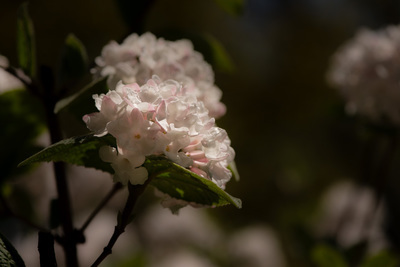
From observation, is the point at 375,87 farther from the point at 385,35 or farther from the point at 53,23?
the point at 53,23

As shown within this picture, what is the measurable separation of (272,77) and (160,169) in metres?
2.61

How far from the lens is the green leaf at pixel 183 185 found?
373 mm

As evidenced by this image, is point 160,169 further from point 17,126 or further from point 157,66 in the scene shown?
point 17,126

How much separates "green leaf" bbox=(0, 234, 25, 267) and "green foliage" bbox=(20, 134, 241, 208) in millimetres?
76

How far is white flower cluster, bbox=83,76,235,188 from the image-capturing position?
375mm

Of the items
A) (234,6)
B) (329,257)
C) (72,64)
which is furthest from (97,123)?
(329,257)

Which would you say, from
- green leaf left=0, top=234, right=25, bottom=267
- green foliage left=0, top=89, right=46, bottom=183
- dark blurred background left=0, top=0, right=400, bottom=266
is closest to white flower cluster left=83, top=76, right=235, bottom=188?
green leaf left=0, top=234, right=25, bottom=267

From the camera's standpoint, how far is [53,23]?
7.48ft

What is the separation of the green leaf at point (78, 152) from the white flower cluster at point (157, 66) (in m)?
0.08

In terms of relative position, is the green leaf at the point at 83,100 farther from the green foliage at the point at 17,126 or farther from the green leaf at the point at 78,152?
the green foliage at the point at 17,126

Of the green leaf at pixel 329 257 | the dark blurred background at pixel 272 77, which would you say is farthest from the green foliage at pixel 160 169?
the dark blurred background at pixel 272 77

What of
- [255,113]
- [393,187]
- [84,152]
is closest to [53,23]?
[255,113]

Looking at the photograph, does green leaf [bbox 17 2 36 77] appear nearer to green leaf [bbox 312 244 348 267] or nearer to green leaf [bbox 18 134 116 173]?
green leaf [bbox 18 134 116 173]

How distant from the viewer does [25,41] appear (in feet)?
1.77
